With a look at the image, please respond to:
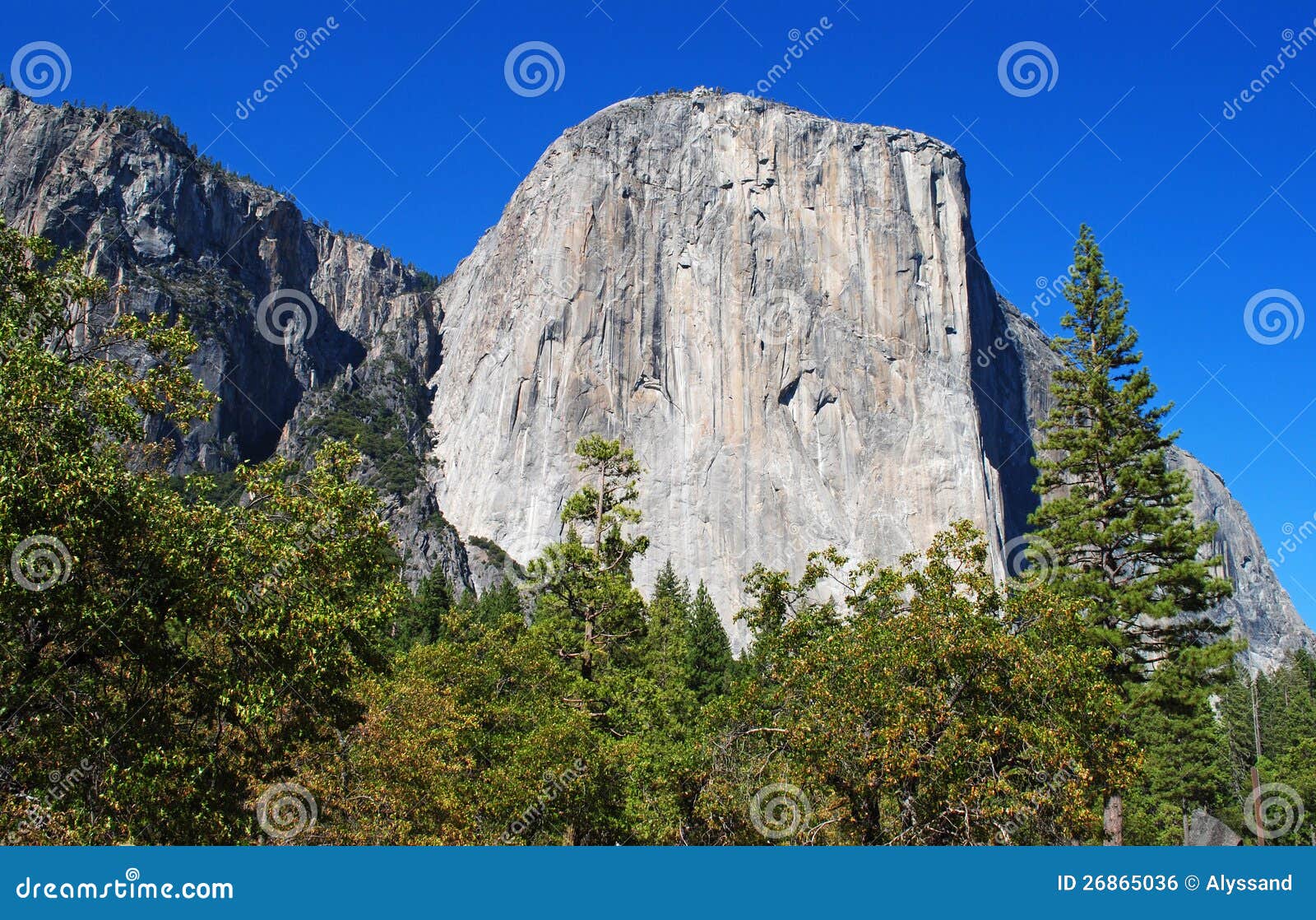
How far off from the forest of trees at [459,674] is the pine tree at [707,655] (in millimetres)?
27197

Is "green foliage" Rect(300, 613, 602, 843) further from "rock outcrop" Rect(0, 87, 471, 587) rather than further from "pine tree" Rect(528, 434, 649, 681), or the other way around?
"rock outcrop" Rect(0, 87, 471, 587)

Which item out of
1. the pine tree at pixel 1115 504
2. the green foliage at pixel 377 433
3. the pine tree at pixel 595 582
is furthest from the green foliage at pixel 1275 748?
the green foliage at pixel 377 433

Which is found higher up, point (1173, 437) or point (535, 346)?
point (535, 346)

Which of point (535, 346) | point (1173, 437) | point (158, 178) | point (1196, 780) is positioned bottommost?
point (1196, 780)

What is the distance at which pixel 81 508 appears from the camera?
1152 centimetres

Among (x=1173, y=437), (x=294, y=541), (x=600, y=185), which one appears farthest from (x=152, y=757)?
(x=600, y=185)

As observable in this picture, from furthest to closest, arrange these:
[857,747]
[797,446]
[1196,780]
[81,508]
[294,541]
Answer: [797,446], [1196,780], [857,747], [294,541], [81,508]

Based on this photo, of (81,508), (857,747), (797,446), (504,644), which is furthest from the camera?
(797,446)

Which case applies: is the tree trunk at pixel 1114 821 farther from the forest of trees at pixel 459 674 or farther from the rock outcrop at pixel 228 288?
the rock outcrop at pixel 228 288

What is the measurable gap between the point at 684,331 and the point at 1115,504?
90.8 metres

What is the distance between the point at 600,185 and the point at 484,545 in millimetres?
45589

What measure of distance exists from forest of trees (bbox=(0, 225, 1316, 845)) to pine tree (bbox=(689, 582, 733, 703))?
89.2ft

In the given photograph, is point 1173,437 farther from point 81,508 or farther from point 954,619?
point 81,508

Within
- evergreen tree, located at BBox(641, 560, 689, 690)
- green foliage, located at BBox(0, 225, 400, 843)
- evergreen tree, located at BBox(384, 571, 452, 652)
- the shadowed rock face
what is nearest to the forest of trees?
green foliage, located at BBox(0, 225, 400, 843)
